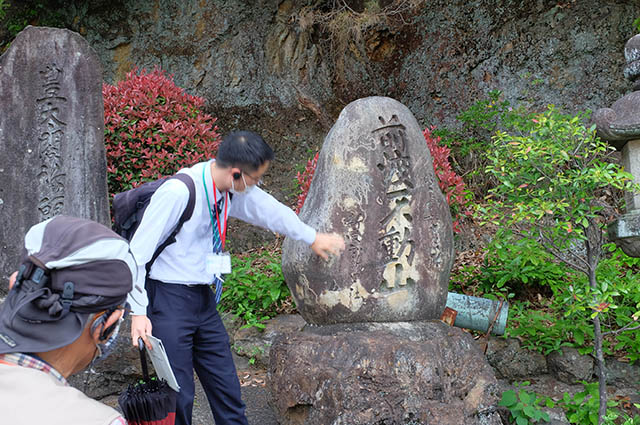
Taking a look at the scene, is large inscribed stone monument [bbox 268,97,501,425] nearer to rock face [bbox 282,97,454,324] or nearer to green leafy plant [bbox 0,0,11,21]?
rock face [bbox 282,97,454,324]

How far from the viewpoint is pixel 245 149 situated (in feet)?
9.20

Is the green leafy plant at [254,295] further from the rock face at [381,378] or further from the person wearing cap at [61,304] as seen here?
the person wearing cap at [61,304]

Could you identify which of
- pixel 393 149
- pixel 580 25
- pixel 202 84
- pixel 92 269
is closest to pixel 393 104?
pixel 393 149

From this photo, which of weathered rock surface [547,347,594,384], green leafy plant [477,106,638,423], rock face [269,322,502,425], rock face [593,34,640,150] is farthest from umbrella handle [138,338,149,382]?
weathered rock surface [547,347,594,384]

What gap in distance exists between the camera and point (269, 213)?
3.10 m

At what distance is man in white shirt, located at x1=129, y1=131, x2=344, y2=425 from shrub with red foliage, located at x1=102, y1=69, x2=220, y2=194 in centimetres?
318

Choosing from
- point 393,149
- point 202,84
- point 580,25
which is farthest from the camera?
point 202,84

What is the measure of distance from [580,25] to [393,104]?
5770mm

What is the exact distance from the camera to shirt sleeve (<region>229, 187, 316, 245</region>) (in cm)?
308

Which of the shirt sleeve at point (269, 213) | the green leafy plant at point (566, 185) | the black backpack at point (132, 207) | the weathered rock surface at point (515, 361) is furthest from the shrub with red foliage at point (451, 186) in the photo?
the black backpack at point (132, 207)

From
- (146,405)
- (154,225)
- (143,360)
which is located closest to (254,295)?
(154,225)

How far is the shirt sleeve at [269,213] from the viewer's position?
3.08m

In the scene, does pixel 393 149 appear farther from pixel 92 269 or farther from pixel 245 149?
pixel 92 269

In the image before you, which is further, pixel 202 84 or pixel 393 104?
pixel 202 84
